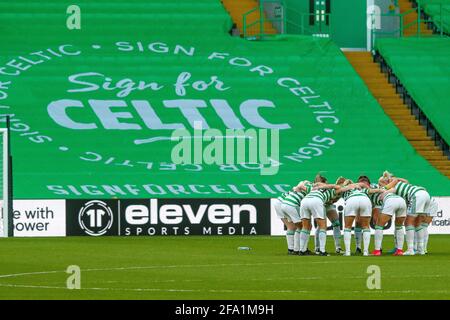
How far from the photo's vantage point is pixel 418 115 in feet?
156

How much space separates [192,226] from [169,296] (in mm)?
19782

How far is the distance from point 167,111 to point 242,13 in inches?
330

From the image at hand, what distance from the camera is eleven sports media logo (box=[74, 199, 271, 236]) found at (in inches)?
1524

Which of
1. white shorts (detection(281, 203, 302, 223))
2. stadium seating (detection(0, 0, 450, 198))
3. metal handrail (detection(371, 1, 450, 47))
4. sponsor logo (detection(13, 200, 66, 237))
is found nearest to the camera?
white shorts (detection(281, 203, 302, 223))

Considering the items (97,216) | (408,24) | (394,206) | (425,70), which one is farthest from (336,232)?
(408,24)

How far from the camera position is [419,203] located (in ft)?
97.9

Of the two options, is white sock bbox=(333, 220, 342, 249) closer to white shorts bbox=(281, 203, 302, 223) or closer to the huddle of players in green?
the huddle of players in green

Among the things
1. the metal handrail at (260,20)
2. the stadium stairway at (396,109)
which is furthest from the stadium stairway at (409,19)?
the metal handrail at (260,20)

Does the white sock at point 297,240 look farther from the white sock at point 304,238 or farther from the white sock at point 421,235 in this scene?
the white sock at point 421,235

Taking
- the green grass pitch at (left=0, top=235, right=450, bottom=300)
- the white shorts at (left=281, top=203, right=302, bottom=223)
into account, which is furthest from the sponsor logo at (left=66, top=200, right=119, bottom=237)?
the white shorts at (left=281, top=203, right=302, bottom=223)

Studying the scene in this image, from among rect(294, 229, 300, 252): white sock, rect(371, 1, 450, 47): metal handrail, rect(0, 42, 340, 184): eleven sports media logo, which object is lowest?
rect(294, 229, 300, 252): white sock

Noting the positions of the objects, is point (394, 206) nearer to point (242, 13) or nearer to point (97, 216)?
point (97, 216)
